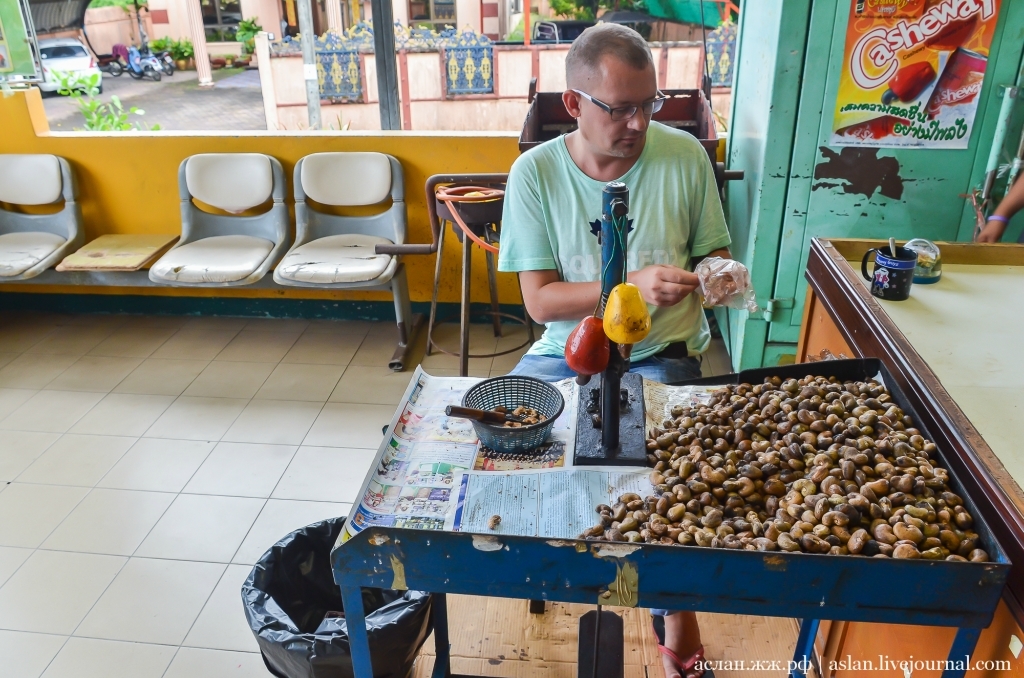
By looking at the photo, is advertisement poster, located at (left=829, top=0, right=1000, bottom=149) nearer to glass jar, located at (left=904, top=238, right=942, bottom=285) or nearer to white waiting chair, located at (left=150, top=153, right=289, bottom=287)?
glass jar, located at (left=904, top=238, right=942, bottom=285)

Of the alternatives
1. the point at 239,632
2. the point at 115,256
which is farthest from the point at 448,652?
the point at 115,256

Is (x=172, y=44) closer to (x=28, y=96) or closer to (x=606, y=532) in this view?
(x=28, y=96)

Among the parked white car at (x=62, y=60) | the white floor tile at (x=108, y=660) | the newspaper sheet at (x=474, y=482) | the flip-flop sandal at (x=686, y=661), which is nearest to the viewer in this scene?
the newspaper sheet at (x=474, y=482)

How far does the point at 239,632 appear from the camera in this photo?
1947 millimetres

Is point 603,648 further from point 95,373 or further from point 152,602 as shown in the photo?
point 95,373

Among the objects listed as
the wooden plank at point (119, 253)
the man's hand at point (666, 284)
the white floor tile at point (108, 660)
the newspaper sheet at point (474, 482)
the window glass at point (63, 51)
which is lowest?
the white floor tile at point (108, 660)

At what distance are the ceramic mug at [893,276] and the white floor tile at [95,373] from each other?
3.17 meters

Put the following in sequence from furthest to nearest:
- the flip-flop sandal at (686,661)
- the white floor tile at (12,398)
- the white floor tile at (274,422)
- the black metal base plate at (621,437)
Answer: the white floor tile at (12,398), the white floor tile at (274,422), the flip-flop sandal at (686,661), the black metal base plate at (621,437)

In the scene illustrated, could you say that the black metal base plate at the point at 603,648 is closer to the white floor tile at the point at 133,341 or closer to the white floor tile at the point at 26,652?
the white floor tile at the point at 26,652

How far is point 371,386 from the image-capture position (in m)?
3.25

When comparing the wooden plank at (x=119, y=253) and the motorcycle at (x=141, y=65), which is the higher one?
the motorcycle at (x=141, y=65)

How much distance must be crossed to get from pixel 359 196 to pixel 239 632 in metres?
2.24

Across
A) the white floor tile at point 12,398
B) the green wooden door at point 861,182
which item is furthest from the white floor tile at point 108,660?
the green wooden door at point 861,182

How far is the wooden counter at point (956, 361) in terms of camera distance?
3.05ft
